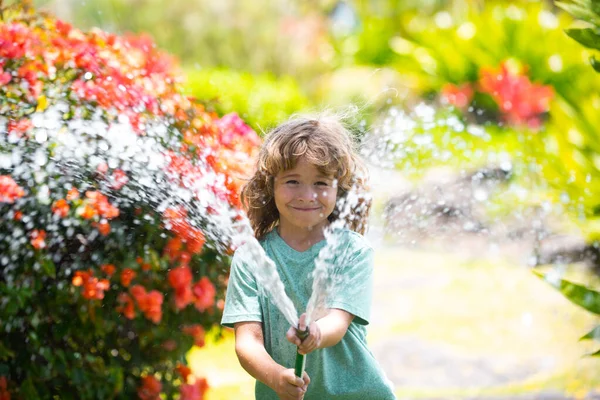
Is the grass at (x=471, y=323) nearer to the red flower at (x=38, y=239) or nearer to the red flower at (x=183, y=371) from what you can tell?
the red flower at (x=183, y=371)

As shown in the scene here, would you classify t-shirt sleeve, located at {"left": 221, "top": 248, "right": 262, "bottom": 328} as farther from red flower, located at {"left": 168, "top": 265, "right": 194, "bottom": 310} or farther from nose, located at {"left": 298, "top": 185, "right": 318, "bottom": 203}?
red flower, located at {"left": 168, "top": 265, "right": 194, "bottom": 310}

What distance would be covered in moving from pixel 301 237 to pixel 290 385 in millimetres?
375

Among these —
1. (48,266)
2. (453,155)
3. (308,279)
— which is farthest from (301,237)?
(453,155)

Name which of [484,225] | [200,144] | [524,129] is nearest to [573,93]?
[524,129]

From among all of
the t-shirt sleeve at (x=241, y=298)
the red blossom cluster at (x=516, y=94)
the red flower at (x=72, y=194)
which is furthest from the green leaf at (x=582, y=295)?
the red blossom cluster at (x=516, y=94)

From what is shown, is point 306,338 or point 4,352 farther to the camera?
point 4,352

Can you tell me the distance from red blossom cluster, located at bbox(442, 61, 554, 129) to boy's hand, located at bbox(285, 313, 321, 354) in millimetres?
5789

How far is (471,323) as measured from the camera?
187 inches

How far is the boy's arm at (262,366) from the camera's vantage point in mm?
1537

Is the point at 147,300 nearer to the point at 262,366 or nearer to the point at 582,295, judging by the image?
the point at 262,366

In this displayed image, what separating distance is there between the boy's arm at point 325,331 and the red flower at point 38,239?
91cm

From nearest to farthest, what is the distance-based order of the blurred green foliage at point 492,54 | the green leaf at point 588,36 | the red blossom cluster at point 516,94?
the green leaf at point 588,36
the blurred green foliage at point 492,54
the red blossom cluster at point 516,94

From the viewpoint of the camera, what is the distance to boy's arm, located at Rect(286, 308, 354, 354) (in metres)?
1.45

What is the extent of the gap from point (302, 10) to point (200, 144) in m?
9.19
